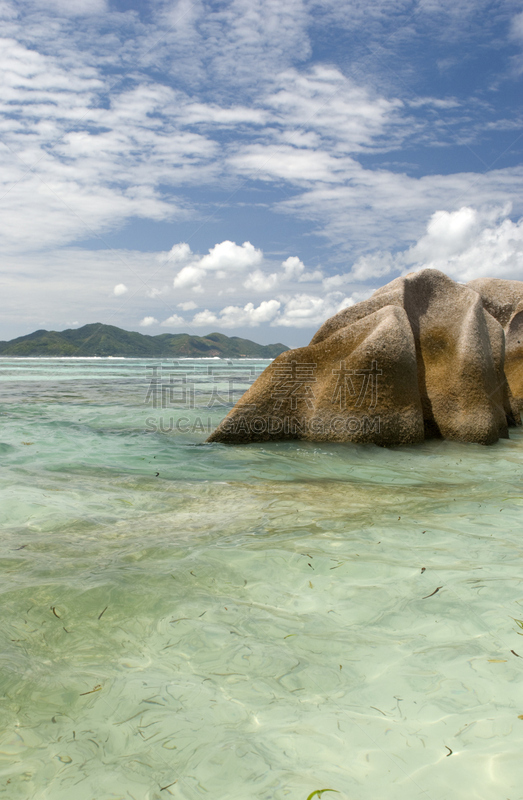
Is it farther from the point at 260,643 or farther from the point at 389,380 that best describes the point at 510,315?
the point at 260,643

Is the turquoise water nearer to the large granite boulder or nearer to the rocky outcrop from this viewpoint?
the large granite boulder

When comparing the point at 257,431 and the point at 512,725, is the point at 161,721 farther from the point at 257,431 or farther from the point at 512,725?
the point at 257,431

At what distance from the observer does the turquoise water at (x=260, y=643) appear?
1446mm

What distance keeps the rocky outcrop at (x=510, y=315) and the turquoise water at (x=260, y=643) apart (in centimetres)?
569

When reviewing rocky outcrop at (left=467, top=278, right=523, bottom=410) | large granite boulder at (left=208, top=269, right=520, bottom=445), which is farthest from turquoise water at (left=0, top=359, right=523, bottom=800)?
rocky outcrop at (left=467, top=278, right=523, bottom=410)

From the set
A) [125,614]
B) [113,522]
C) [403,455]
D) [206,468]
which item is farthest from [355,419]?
[125,614]

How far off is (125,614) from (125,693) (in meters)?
0.56

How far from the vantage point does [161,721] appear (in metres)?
1.62

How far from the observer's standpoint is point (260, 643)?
80.2 inches

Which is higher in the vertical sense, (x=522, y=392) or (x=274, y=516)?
(x=522, y=392)

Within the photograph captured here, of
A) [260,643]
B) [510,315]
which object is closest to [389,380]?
[260,643]

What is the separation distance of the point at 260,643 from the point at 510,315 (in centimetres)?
903

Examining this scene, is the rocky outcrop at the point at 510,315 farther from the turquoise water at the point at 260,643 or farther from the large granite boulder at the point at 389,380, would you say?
the turquoise water at the point at 260,643

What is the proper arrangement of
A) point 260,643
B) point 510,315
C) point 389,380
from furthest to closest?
1. point 510,315
2. point 389,380
3. point 260,643
